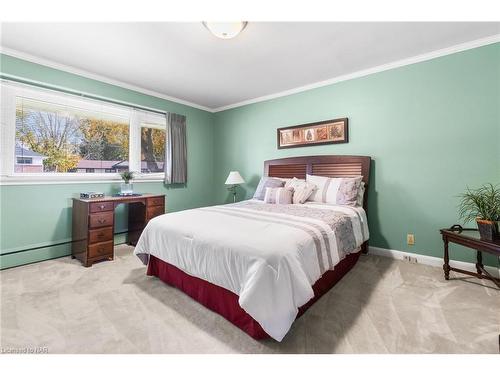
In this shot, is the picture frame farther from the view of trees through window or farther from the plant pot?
the view of trees through window

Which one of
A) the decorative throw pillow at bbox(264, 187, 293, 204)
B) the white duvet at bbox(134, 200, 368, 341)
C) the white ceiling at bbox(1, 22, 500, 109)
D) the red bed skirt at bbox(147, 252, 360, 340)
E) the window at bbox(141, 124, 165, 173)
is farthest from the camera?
the window at bbox(141, 124, 165, 173)

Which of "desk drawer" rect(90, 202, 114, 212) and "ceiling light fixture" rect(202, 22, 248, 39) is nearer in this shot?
"ceiling light fixture" rect(202, 22, 248, 39)

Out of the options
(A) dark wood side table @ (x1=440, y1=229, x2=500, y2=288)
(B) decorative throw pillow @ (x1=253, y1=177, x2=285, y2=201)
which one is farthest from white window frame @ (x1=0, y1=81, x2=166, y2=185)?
(A) dark wood side table @ (x1=440, y1=229, x2=500, y2=288)

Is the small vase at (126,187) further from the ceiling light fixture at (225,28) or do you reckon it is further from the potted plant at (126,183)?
the ceiling light fixture at (225,28)

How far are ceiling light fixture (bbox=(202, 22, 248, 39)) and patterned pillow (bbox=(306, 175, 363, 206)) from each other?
2.03 metres

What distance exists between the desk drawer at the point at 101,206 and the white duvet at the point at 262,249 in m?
0.91

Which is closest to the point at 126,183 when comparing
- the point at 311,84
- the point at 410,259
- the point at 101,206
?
the point at 101,206

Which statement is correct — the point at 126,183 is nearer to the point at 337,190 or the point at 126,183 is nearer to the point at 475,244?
the point at 337,190

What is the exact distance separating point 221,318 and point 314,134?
285 centimetres

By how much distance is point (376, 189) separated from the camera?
304cm

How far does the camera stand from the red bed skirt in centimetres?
154

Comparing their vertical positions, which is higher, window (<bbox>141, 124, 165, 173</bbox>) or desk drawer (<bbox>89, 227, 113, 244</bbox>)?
window (<bbox>141, 124, 165, 173</bbox>)

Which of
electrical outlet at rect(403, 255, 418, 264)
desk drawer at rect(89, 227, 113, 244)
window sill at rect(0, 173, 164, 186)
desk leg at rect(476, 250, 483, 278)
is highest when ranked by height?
window sill at rect(0, 173, 164, 186)

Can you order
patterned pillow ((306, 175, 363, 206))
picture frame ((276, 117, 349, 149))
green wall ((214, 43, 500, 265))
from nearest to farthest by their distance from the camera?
green wall ((214, 43, 500, 265))
patterned pillow ((306, 175, 363, 206))
picture frame ((276, 117, 349, 149))
